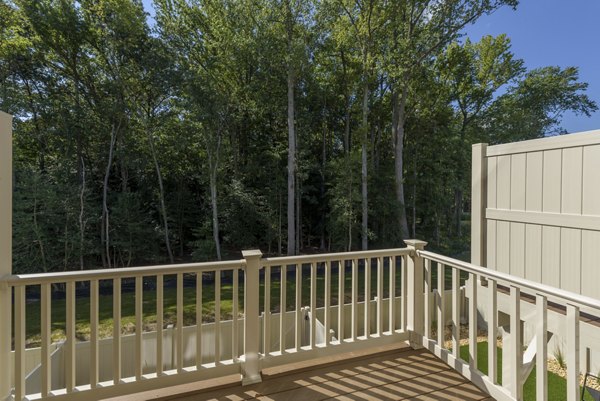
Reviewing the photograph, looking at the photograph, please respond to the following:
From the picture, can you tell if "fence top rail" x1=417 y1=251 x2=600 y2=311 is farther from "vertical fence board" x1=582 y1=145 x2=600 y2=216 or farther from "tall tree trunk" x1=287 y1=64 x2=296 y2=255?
"tall tree trunk" x1=287 y1=64 x2=296 y2=255

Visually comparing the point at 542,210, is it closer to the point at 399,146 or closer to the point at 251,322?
the point at 251,322

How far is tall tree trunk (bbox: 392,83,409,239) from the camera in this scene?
11.8 meters

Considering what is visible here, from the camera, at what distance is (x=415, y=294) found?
266 centimetres

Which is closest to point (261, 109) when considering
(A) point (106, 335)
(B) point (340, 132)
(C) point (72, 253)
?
(B) point (340, 132)

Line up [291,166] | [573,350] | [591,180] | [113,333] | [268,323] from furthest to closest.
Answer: [291,166] → [268,323] → [591,180] → [113,333] → [573,350]

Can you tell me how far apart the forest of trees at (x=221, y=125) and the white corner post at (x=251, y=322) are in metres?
7.72

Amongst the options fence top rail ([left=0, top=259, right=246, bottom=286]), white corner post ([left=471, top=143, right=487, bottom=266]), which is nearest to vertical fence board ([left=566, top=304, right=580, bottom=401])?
white corner post ([left=471, top=143, right=487, bottom=266])

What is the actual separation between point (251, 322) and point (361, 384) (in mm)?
836

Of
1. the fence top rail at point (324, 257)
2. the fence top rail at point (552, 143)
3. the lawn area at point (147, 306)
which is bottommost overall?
the lawn area at point (147, 306)

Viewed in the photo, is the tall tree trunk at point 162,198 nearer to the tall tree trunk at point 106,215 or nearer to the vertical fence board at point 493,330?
the tall tree trunk at point 106,215

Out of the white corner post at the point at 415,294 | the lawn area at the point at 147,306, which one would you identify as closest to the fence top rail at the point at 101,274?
the white corner post at the point at 415,294

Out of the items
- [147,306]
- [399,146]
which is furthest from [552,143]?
[399,146]

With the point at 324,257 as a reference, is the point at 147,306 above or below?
below

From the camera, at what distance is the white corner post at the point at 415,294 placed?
2.65 m
